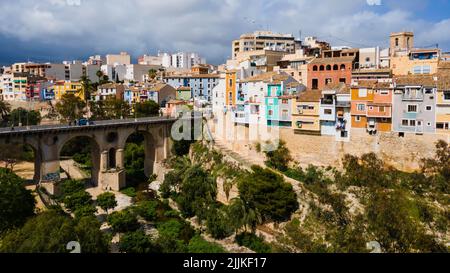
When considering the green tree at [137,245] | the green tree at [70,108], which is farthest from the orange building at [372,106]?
the green tree at [70,108]

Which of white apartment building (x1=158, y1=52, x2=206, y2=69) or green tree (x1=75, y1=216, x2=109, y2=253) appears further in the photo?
white apartment building (x1=158, y1=52, x2=206, y2=69)

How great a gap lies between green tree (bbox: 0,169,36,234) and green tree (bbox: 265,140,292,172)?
13402 mm

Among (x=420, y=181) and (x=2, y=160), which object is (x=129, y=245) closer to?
(x=420, y=181)

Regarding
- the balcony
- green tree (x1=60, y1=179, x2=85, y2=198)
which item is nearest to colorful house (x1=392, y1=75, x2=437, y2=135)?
the balcony

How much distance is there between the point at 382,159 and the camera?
845 inches

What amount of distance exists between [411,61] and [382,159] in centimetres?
1143

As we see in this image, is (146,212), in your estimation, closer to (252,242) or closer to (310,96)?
(252,242)

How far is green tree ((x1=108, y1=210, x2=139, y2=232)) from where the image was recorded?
19.6 metres

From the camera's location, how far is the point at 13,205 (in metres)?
18.3

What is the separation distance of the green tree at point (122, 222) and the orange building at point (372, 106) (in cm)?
1311

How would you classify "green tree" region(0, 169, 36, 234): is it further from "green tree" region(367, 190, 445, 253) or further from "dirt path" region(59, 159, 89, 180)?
"green tree" region(367, 190, 445, 253)

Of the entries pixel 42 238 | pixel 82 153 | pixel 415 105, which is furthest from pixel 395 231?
pixel 82 153

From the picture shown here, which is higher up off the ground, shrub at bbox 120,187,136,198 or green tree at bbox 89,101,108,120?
green tree at bbox 89,101,108,120
